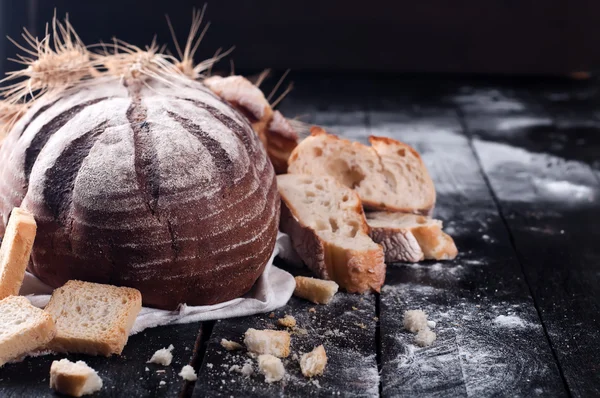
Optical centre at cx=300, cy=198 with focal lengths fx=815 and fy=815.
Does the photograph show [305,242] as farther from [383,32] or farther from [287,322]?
[383,32]

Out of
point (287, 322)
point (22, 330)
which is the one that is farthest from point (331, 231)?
point (22, 330)

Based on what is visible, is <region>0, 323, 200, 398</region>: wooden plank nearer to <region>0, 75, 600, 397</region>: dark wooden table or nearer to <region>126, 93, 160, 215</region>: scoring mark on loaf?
<region>0, 75, 600, 397</region>: dark wooden table

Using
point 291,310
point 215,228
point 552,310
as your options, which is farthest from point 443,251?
point 215,228

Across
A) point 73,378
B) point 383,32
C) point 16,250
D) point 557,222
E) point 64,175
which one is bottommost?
point 557,222

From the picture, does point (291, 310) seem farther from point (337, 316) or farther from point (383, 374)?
point (383, 374)

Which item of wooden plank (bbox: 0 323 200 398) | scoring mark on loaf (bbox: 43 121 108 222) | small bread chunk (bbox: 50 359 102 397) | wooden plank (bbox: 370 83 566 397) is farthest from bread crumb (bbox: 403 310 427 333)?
scoring mark on loaf (bbox: 43 121 108 222)

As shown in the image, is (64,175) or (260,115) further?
(260,115)

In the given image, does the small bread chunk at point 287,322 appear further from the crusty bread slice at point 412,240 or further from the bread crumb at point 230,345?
the crusty bread slice at point 412,240
